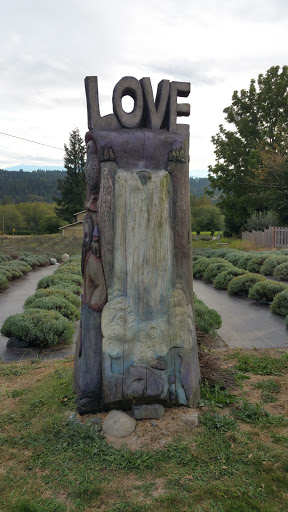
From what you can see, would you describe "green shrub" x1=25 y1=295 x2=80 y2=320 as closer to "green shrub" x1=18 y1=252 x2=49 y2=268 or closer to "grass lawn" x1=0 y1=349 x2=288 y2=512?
"grass lawn" x1=0 y1=349 x2=288 y2=512

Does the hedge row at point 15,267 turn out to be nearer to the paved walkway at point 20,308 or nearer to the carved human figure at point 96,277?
the paved walkway at point 20,308

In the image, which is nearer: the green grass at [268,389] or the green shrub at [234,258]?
the green grass at [268,389]

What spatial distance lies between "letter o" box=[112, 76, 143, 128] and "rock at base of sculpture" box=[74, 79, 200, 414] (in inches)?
1.4

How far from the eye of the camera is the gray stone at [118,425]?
316 centimetres

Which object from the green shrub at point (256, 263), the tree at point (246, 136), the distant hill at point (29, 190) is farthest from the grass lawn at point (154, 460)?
the distant hill at point (29, 190)

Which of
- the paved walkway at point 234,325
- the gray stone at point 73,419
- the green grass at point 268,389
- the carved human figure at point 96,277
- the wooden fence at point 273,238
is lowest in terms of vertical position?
the paved walkway at point 234,325

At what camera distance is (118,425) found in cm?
320

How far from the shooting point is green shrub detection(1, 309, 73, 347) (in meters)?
6.35

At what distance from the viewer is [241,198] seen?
1130 inches

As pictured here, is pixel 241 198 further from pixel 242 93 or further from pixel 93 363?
pixel 93 363

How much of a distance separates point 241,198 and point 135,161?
2656 centimetres

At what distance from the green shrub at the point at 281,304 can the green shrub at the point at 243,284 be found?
190 centimetres

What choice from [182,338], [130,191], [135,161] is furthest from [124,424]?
[135,161]

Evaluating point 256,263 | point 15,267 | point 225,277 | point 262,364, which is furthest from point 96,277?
point 15,267
